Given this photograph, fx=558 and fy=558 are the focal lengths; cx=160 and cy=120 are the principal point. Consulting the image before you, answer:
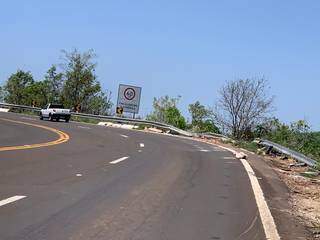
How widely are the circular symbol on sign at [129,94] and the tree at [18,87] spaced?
40736 millimetres

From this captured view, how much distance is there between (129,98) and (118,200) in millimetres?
47773

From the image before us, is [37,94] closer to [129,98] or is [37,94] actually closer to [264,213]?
[129,98]

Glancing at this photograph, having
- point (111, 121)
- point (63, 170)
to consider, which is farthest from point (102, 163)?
point (111, 121)

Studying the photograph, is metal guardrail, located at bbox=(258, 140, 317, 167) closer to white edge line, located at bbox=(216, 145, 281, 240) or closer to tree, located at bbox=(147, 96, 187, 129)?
white edge line, located at bbox=(216, 145, 281, 240)

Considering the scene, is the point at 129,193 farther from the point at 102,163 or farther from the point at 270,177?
the point at 270,177

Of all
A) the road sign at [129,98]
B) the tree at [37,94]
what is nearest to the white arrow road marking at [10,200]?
the road sign at [129,98]

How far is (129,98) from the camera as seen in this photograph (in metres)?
57.7

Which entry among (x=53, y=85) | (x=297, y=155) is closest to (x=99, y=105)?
(x=53, y=85)

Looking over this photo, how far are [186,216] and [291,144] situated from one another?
22867 millimetres

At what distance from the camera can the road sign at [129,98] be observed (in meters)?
57.5

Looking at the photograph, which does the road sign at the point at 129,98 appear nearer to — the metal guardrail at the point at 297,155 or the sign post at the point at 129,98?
the sign post at the point at 129,98

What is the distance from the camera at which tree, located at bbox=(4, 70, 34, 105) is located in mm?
94844

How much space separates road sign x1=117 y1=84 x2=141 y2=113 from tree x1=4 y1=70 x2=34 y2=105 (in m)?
40.7

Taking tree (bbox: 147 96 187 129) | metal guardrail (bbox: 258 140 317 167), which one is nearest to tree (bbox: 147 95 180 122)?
tree (bbox: 147 96 187 129)
